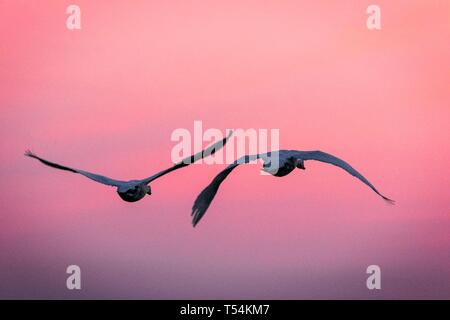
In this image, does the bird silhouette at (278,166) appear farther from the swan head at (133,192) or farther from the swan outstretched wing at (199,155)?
the swan head at (133,192)

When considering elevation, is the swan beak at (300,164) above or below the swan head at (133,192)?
above

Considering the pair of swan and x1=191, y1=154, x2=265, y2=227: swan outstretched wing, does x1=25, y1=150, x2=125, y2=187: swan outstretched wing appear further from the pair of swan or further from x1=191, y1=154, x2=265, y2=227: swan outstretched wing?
x1=191, y1=154, x2=265, y2=227: swan outstretched wing

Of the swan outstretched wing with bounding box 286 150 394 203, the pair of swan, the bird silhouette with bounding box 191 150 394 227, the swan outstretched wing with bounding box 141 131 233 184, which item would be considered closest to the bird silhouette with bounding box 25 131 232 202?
the pair of swan

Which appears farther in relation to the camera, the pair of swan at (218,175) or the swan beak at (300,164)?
the swan beak at (300,164)

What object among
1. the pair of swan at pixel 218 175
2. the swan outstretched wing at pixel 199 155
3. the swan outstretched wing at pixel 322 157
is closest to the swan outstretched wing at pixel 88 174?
the pair of swan at pixel 218 175

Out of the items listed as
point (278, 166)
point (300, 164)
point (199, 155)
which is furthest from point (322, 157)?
point (199, 155)

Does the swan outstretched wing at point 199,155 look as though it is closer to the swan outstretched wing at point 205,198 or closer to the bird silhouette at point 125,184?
the bird silhouette at point 125,184

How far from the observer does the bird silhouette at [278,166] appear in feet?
90.1

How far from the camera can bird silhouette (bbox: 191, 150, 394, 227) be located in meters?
27.5

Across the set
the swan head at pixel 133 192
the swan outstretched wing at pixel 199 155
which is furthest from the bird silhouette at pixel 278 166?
the swan head at pixel 133 192

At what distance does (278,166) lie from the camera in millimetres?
27578
